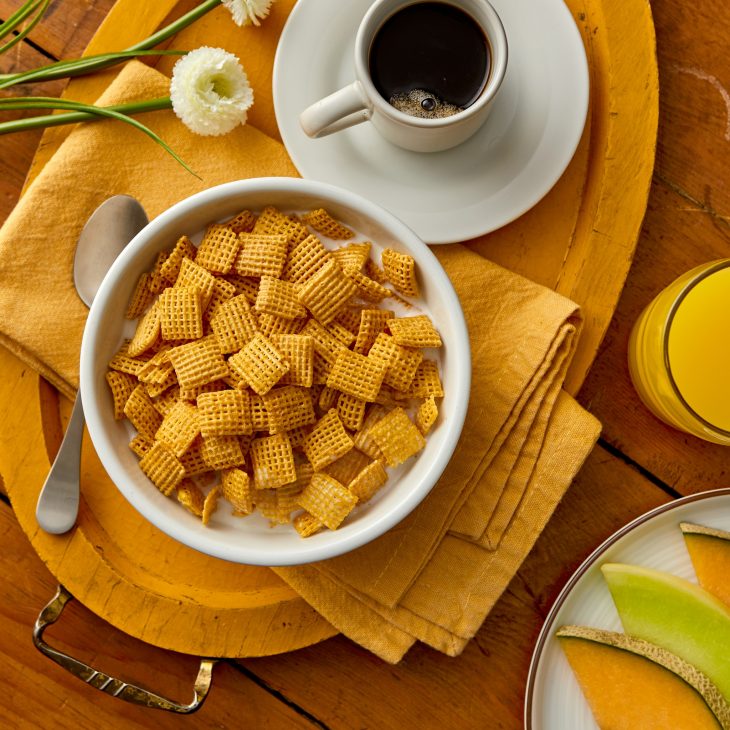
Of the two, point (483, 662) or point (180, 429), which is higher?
point (180, 429)

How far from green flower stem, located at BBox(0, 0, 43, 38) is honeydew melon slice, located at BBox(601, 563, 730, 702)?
98cm

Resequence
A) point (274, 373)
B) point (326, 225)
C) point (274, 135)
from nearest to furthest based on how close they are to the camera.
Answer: point (274, 373)
point (326, 225)
point (274, 135)

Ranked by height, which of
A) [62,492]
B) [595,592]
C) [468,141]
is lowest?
[62,492]

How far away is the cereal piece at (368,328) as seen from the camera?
2.48 feet

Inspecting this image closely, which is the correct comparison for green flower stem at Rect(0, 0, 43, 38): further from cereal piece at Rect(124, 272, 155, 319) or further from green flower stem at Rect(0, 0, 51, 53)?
cereal piece at Rect(124, 272, 155, 319)

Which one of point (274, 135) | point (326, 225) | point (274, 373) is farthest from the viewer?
point (274, 135)

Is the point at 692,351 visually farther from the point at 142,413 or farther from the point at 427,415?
the point at 142,413

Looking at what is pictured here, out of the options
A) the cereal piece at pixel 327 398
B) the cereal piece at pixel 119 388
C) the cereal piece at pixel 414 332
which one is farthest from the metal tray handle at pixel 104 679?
the cereal piece at pixel 414 332

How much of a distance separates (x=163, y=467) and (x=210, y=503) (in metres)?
0.06

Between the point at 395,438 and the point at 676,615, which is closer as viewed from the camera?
the point at 395,438

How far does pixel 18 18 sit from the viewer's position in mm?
874

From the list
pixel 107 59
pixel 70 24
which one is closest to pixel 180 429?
pixel 107 59

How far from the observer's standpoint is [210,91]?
32.2 inches

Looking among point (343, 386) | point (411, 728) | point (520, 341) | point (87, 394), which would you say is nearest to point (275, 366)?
point (343, 386)
